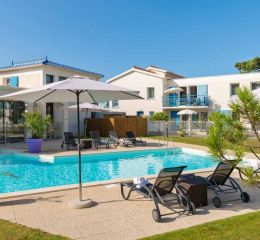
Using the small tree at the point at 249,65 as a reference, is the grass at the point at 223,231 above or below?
below

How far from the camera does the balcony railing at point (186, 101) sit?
35750 mm

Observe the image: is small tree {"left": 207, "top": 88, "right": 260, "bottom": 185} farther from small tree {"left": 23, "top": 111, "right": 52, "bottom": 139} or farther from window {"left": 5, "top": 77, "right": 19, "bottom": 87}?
window {"left": 5, "top": 77, "right": 19, "bottom": 87}

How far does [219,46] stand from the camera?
75.8 feet

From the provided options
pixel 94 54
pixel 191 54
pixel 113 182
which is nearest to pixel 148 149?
pixel 113 182

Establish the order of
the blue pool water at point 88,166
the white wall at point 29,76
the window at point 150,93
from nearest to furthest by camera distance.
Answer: the blue pool water at point 88,166, the white wall at point 29,76, the window at point 150,93

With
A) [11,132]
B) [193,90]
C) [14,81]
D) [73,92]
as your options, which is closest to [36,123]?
[11,132]

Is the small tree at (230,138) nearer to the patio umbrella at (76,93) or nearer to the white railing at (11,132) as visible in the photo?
the patio umbrella at (76,93)

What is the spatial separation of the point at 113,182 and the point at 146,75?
101ft

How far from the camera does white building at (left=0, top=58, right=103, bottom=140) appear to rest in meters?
21.5

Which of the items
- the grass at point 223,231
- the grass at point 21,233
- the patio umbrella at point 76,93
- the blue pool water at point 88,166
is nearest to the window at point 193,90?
the blue pool water at point 88,166

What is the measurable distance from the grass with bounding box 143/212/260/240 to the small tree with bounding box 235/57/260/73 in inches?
1991

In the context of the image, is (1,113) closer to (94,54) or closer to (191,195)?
(94,54)

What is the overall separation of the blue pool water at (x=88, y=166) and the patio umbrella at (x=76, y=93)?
334 centimetres

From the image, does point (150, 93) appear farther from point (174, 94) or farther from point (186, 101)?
point (186, 101)
